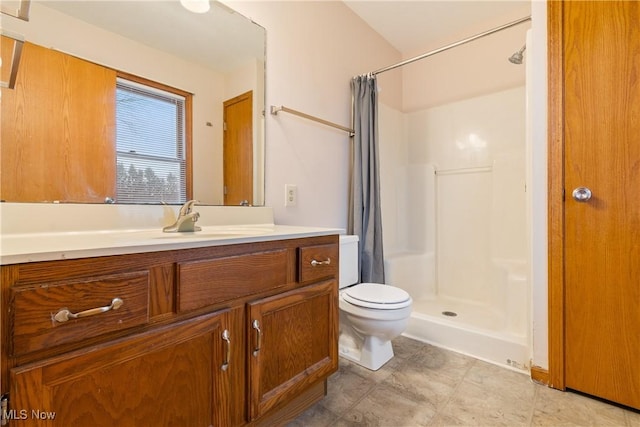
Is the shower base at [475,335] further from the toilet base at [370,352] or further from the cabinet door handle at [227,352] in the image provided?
the cabinet door handle at [227,352]

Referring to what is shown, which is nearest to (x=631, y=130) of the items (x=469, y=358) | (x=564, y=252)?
(x=564, y=252)

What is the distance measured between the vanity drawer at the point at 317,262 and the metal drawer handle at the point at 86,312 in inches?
23.5

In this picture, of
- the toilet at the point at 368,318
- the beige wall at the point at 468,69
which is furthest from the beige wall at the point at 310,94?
the beige wall at the point at 468,69

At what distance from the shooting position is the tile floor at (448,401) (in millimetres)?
1217

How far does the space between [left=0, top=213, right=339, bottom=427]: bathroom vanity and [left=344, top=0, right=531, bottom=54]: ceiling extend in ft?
6.48

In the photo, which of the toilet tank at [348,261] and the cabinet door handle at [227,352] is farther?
the toilet tank at [348,261]

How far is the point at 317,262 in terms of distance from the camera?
3.98 feet

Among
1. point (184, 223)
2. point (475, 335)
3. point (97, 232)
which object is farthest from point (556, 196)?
Answer: point (97, 232)

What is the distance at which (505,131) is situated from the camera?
7.55 feet

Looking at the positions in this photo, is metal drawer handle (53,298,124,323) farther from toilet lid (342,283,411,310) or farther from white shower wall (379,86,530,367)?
white shower wall (379,86,530,367)

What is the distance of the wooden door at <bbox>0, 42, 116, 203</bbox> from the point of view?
96cm

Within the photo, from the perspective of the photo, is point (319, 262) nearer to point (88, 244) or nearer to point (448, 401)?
point (88, 244)

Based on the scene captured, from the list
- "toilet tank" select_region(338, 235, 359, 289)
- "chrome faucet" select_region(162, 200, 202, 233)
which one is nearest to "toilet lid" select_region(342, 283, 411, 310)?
"toilet tank" select_region(338, 235, 359, 289)

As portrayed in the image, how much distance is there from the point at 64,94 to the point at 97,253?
0.76m
